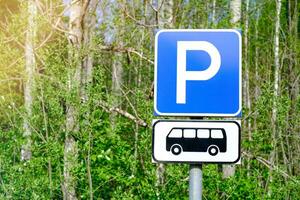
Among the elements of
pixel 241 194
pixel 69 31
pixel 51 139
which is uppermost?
pixel 69 31

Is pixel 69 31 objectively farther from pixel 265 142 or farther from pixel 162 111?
pixel 162 111

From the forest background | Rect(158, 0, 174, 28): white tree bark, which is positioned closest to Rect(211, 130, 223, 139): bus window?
the forest background

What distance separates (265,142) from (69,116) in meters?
3.02

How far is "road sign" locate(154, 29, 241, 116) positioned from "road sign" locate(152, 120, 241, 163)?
2.7 inches

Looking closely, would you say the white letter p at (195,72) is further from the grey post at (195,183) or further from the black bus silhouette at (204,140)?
the grey post at (195,183)

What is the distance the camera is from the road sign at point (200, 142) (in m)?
3.26

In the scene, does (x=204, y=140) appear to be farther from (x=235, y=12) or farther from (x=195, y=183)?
(x=235, y=12)

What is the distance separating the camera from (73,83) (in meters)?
6.94

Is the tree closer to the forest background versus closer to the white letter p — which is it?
the forest background

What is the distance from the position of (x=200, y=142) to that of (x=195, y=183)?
210 mm

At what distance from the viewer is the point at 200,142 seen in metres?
3.26

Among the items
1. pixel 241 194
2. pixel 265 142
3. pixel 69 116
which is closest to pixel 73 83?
pixel 69 116

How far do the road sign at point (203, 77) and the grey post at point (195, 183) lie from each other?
0.27m

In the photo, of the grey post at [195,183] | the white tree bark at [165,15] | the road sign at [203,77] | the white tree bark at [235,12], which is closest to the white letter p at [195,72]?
the road sign at [203,77]
